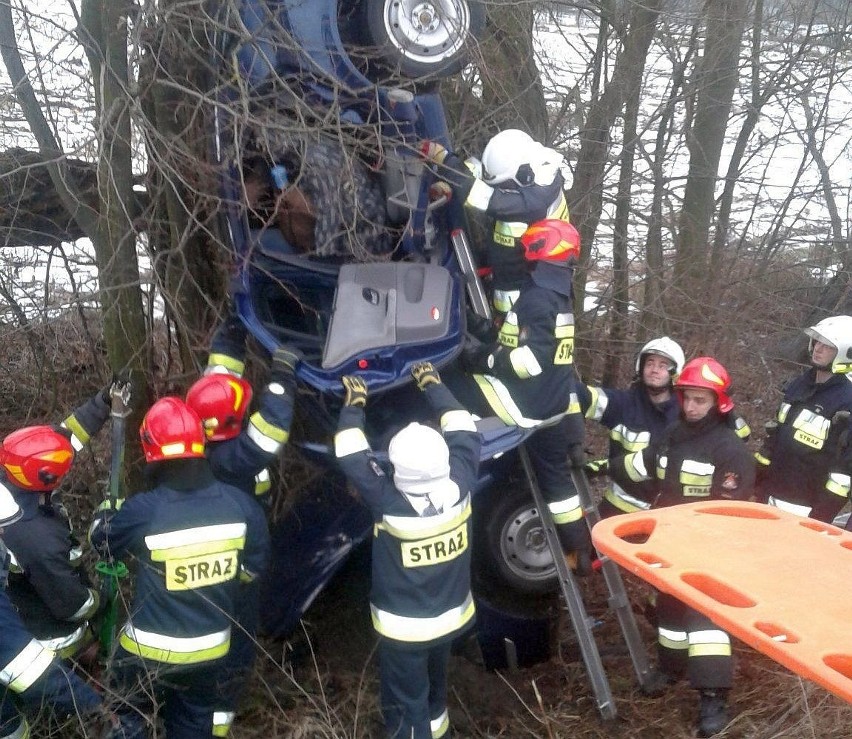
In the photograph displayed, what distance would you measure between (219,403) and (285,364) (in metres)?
0.36

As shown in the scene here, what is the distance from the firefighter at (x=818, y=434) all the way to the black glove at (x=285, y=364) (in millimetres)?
2744

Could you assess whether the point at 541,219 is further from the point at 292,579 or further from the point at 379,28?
the point at 292,579

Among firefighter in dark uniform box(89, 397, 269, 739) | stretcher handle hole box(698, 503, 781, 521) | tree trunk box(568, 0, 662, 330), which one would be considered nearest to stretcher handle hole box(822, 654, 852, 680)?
stretcher handle hole box(698, 503, 781, 521)

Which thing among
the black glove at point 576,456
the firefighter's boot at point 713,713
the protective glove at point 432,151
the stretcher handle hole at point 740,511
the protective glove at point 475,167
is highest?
the protective glove at point 432,151

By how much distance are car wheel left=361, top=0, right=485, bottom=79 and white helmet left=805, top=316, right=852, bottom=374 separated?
93.6 inches

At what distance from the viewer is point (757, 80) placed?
22.3 ft

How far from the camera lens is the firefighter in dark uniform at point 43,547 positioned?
127 inches

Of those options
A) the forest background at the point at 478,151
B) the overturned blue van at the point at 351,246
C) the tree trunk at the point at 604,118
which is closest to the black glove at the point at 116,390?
the forest background at the point at 478,151

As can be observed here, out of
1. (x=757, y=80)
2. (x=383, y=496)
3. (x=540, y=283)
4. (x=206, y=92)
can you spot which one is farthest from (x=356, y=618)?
(x=757, y=80)

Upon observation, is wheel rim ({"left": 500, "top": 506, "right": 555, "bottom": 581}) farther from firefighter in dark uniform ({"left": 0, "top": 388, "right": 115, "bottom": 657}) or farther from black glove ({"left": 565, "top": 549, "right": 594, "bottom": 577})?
firefighter in dark uniform ({"left": 0, "top": 388, "right": 115, "bottom": 657})

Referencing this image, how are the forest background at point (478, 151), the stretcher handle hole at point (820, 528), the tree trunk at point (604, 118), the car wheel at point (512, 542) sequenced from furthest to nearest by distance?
the tree trunk at point (604, 118) → the car wheel at point (512, 542) → the forest background at point (478, 151) → the stretcher handle hole at point (820, 528)

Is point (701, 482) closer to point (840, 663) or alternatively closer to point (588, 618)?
point (588, 618)

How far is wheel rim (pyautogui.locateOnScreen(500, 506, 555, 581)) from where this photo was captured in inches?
169

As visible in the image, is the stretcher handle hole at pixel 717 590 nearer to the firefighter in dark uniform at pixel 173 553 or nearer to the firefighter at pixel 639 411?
the firefighter in dark uniform at pixel 173 553
